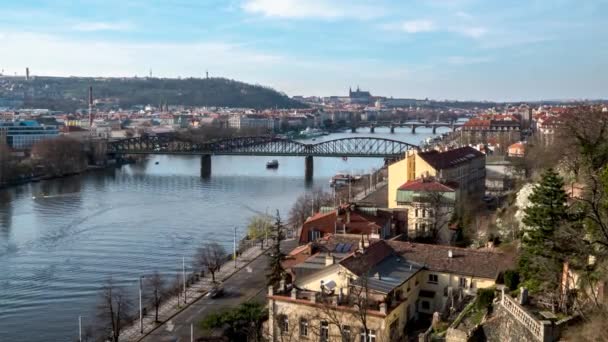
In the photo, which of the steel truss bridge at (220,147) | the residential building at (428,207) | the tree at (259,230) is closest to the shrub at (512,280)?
the residential building at (428,207)

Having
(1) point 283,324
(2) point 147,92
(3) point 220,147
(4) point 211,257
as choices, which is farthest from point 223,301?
(2) point 147,92

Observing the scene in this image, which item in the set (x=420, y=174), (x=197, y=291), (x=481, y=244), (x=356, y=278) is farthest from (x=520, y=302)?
(x=420, y=174)

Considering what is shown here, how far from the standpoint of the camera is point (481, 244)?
34.9 ft

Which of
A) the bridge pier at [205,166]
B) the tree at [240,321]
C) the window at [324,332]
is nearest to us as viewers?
the window at [324,332]

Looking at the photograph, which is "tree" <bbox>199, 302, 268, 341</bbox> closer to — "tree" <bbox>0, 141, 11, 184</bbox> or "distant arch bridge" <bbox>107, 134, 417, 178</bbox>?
"tree" <bbox>0, 141, 11, 184</bbox>

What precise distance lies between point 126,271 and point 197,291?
2.12 meters

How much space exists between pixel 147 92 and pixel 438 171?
3348 inches

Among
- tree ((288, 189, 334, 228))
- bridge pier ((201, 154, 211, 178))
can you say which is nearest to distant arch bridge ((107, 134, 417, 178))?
bridge pier ((201, 154, 211, 178))

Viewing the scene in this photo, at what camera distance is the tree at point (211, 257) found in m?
12.3

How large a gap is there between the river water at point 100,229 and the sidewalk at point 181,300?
2.78 feet

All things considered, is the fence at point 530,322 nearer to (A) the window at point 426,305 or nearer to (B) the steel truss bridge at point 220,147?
(A) the window at point 426,305

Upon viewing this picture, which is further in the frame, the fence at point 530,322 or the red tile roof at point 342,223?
the red tile roof at point 342,223

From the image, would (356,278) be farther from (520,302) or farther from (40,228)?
(40,228)

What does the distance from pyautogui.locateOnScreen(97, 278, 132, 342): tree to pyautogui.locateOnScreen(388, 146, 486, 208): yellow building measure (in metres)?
6.08
